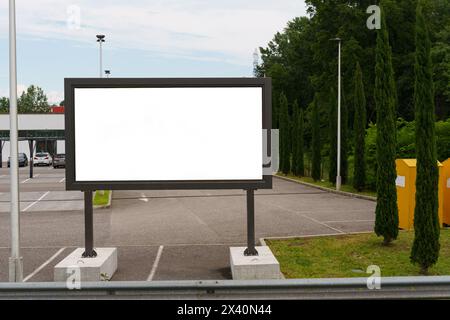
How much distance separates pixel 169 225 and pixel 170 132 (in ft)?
24.6

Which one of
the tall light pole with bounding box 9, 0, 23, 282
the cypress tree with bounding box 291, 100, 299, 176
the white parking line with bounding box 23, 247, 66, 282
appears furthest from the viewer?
the cypress tree with bounding box 291, 100, 299, 176

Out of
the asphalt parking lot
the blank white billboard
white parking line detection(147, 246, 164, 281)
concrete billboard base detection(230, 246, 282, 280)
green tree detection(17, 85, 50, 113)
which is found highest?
green tree detection(17, 85, 50, 113)

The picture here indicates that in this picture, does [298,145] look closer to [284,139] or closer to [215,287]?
[284,139]

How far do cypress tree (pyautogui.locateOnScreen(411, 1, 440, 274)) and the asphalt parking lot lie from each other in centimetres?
395

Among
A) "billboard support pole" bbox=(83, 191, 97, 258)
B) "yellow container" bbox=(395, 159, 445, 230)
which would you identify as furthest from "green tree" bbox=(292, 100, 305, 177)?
"billboard support pole" bbox=(83, 191, 97, 258)

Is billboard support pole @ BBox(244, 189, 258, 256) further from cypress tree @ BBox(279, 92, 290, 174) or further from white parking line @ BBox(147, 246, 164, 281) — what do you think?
cypress tree @ BBox(279, 92, 290, 174)

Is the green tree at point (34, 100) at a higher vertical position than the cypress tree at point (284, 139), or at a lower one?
higher

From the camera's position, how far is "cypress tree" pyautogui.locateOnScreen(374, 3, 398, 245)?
1285cm

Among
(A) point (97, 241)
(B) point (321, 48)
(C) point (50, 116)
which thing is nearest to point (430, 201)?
(A) point (97, 241)

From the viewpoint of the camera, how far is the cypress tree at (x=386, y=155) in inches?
506

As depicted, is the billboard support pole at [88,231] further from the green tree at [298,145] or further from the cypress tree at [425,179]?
the green tree at [298,145]

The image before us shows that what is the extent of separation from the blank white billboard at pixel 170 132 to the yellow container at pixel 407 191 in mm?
6685

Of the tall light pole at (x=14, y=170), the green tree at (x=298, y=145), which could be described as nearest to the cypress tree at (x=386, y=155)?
the tall light pole at (x=14, y=170)

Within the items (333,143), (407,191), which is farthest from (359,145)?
(407,191)
